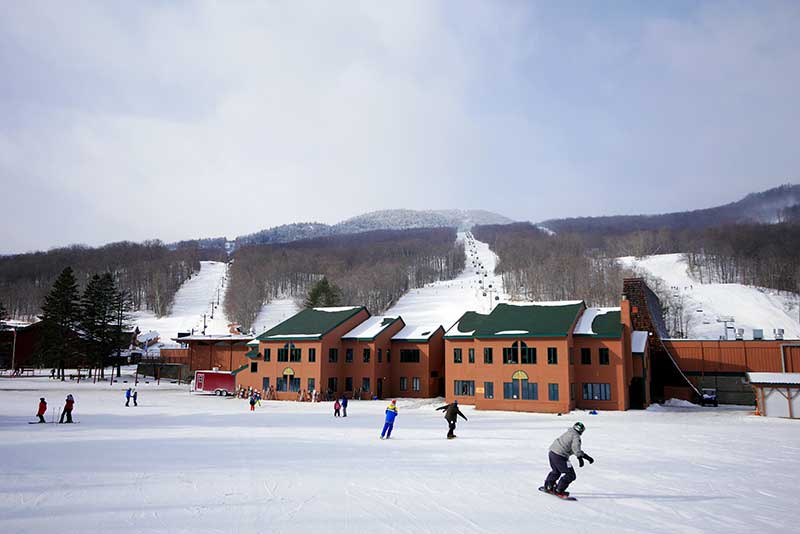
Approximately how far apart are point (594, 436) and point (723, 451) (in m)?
5.33

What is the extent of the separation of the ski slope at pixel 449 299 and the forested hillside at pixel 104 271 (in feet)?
217

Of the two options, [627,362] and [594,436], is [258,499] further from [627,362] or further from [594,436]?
[627,362]

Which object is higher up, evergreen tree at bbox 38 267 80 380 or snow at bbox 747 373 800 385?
evergreen tree at bbox 38 267 80 380

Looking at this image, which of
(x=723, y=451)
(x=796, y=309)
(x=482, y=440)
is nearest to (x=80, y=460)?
(x=482, y=440)

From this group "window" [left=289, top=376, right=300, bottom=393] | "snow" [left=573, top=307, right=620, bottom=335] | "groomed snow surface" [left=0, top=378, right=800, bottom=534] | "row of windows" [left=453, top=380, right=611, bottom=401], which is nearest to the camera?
"groomed snow surface" [left=0, top=378, right=800, bottom=534]

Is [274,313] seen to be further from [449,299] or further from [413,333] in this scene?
[413,333]

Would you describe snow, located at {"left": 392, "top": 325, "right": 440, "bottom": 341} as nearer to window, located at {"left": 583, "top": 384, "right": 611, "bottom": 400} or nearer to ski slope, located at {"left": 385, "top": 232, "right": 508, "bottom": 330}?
window, located at {"left": 583, "top": 384, "right": 611, "bottom": 400}

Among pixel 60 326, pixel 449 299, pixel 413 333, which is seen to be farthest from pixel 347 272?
pixel 413 333

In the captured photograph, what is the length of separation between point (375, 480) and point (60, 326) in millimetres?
68715

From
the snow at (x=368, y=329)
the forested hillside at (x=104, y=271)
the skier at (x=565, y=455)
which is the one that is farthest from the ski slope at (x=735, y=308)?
the forested hillside at (x=104, y=271)

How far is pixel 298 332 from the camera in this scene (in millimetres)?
50844

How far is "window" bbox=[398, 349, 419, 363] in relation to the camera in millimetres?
53344

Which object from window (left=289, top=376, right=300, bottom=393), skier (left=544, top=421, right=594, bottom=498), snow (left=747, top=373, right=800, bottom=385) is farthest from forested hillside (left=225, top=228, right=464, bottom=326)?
skier (left=544, top=421, right=594, bottom=498)

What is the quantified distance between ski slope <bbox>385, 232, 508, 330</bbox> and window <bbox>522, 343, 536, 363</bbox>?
49.6 meters
